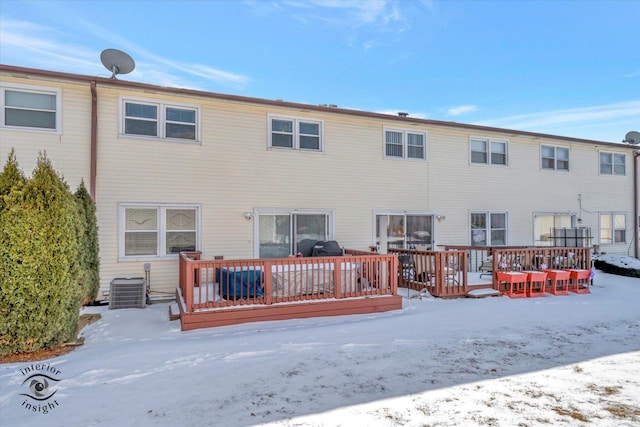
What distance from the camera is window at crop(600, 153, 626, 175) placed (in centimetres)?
1409

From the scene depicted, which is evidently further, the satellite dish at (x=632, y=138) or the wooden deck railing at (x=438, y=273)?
the satellite dish at (x=632, y=138)

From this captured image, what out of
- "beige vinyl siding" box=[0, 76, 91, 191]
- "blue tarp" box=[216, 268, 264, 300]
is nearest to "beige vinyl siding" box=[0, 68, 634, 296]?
"beige vinyl siding" box=[0, 76, 91, 191]

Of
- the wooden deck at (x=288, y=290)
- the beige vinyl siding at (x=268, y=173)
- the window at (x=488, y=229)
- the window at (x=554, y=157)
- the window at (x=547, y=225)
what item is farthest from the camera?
the window at (x=554, y=157)

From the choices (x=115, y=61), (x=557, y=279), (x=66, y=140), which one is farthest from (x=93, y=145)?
(x=557, y=279)

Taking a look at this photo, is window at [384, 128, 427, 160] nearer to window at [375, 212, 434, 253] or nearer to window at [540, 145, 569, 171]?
window at [375, 212, 434, 253]

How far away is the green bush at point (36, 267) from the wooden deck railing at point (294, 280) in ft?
5.35

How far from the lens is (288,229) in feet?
31.3

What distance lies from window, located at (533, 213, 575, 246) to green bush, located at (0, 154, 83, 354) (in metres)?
13.5

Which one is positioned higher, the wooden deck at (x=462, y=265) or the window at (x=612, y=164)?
the window at (x=612, y=164)

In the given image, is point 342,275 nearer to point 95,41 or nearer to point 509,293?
point 509,293

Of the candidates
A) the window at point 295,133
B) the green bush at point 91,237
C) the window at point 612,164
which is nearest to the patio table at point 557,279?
the window at point 295,133

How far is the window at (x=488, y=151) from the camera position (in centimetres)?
1192

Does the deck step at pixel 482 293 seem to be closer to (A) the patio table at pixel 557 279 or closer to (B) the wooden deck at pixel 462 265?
(B) the wooden deck at pixel 462 265

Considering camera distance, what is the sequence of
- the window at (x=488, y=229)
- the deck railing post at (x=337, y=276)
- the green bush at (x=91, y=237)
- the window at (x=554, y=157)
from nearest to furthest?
1. the deck railing post at (x=337, y=276)
2. the green bush at (x=91, y=237)
3. the window at (x=488, y=229)
4. the window at (x=554, y=157)
